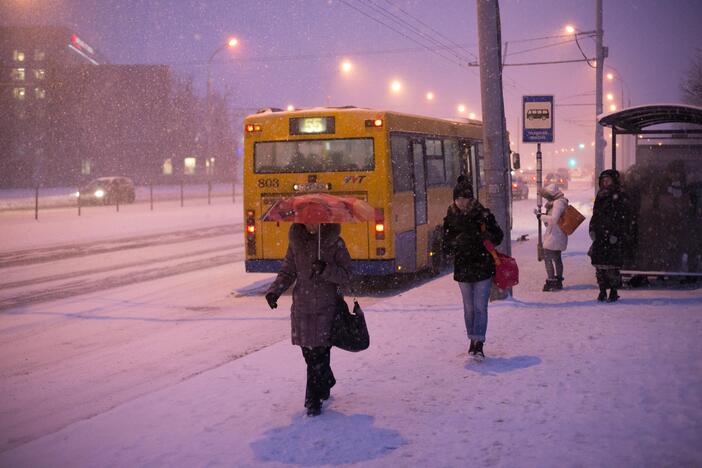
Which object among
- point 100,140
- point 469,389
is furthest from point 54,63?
point 469,389

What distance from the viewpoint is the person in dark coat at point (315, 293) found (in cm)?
613

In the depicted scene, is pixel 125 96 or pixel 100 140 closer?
pixel 100 140

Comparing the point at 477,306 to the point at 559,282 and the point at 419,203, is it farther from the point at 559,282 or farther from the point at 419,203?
the point at 419,203

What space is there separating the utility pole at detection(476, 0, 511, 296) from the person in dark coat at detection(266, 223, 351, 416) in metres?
5.49

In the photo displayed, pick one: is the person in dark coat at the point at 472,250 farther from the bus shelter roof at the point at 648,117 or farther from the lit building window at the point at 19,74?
the lit building window at the point at 19,74

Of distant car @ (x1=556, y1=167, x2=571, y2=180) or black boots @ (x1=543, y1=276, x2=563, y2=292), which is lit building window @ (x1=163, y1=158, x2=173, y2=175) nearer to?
distant car @ (x1=556, y1=167, x2=571, y2=180)

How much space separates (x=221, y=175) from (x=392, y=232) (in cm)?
7726

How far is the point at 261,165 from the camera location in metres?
14.0

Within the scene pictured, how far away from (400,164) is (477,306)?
6.40 m

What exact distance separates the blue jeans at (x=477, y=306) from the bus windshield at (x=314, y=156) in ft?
19.1

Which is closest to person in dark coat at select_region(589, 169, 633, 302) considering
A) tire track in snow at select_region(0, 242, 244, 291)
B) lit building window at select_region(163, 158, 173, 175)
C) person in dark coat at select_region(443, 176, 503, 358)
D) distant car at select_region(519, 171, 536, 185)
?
person in dark coat at select_region(443, 176, 503, 358)

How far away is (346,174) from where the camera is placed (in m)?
13.5

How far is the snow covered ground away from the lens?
17.5 ft

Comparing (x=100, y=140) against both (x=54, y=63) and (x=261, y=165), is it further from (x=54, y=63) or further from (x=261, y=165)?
(x=261, y=165)
